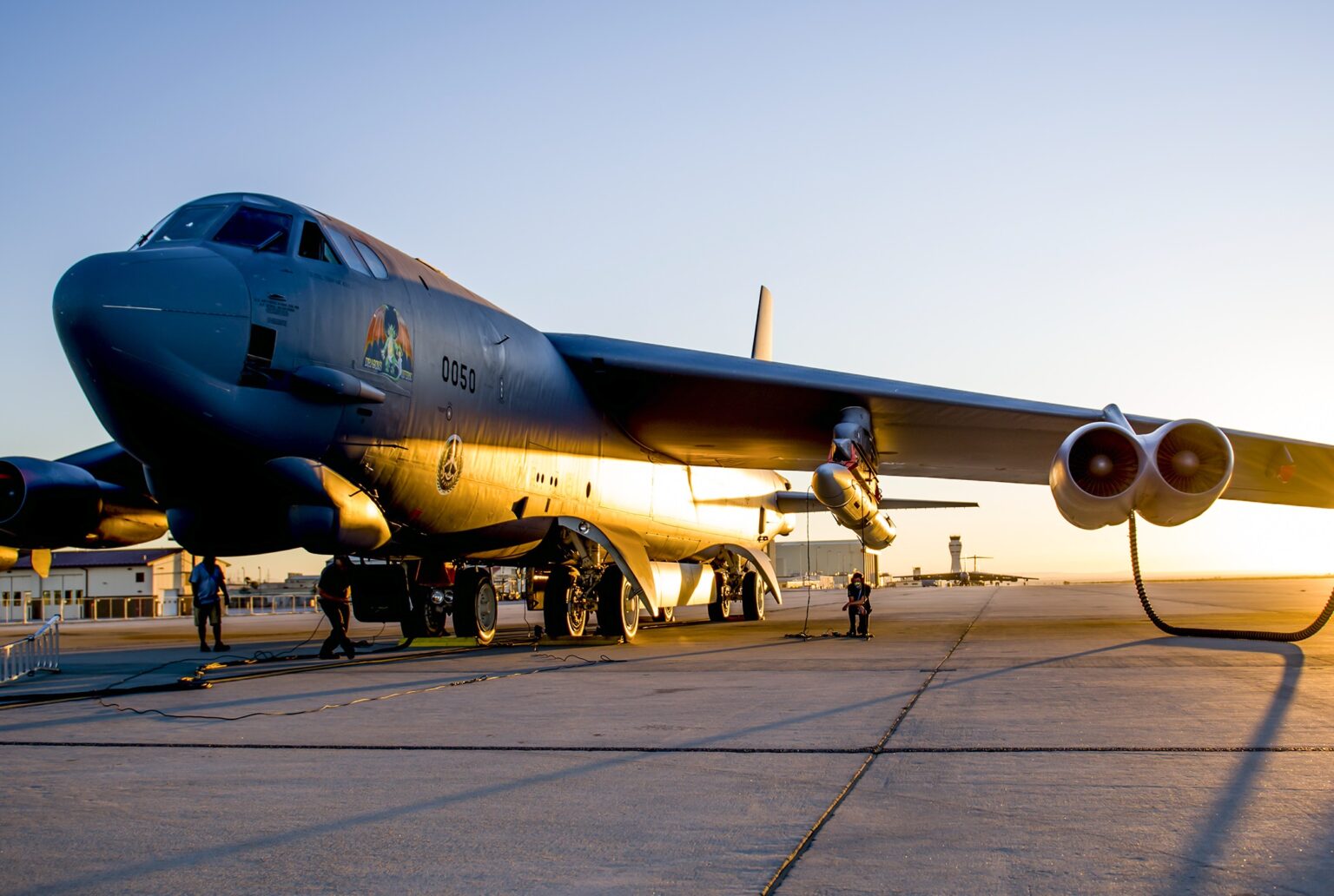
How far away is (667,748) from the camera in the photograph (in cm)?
538

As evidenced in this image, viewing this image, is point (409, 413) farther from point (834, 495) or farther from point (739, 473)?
point (739, 473)

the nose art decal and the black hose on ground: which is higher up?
the nose art decal

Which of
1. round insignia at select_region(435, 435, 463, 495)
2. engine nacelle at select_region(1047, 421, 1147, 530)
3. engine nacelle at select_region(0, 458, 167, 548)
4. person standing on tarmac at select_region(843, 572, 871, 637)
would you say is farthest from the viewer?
person standing on tarmac at select_region(843, 572, 871, 637)

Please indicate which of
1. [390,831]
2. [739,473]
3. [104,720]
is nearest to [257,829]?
Result: [390,831]

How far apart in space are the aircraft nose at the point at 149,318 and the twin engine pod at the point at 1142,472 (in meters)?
7.96

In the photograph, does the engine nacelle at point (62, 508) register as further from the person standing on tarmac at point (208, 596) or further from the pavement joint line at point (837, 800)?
the pavement joint line at point (837, 800)

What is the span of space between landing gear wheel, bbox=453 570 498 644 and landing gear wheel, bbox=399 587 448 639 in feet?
1.08

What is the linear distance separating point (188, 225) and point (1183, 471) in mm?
9579

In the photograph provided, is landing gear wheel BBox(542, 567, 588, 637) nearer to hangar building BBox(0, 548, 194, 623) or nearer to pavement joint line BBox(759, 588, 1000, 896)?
pavement joint line BBox(759, 588, 1000, 896)

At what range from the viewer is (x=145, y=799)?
4.33 metres

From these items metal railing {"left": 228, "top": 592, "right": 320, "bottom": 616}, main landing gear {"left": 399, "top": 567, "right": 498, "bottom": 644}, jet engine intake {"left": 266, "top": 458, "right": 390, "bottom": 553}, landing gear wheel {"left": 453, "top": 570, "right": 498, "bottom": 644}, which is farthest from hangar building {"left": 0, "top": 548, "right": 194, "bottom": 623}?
jet engine intake {"left": 266, "top": 458, "right": 390, "bottom": 553}

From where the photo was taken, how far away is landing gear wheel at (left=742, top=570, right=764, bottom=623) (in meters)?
22.6

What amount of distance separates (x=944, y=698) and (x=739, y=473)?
43.5 feet

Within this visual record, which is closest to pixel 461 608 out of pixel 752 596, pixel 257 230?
pixel 257 230
